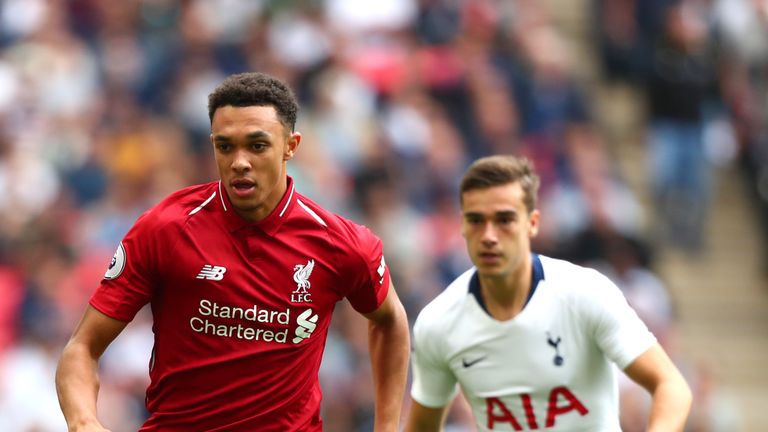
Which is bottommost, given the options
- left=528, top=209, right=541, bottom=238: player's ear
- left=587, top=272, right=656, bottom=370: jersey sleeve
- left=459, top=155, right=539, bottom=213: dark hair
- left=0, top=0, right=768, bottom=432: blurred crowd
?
left=587, top=272, right=656, bottom=370: jersey sleeve

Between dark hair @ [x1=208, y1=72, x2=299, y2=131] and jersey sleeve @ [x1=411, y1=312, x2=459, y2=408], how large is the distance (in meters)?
1.24

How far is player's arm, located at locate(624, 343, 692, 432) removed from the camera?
220 inches

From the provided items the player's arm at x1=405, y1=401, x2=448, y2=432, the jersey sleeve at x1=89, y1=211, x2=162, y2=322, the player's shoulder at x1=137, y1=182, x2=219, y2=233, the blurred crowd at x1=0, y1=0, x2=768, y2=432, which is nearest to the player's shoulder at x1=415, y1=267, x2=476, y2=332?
the player's arm at x1=405, y1=401, x2=448, y2=432

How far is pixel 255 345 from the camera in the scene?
221 inches

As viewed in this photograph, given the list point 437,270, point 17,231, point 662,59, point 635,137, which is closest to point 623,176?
point 635,137

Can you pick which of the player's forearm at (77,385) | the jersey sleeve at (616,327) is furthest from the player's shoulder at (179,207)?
the jersey sleeve at (616,327)

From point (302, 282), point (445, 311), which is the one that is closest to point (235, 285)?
point (302, 282)

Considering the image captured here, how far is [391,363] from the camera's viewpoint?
6047mm

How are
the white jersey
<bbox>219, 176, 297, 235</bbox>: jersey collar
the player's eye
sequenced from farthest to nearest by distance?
the player's eye → the white jersey → <bbox>219, 176, 297, 235</bbox>: jersey collar

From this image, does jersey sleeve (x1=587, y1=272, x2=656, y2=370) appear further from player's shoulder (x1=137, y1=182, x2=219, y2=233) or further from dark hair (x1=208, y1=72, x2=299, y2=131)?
player's shoulder (x1=137, y1=182, x2=219, y2=233)

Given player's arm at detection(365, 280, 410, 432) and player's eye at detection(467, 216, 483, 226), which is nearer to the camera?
player's arm at detection(365, 280, 410, 432)

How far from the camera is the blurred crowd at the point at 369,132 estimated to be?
1076 cm

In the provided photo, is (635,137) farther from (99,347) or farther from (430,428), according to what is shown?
(99,347)

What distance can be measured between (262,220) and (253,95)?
0.50 metres
